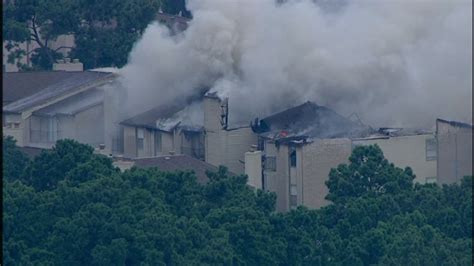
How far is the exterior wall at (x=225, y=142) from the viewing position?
47688 millimetres

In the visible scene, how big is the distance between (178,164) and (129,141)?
491cm

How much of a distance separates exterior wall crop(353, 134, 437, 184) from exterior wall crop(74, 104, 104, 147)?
20.8 feet

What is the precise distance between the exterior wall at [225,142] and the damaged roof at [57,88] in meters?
4.28

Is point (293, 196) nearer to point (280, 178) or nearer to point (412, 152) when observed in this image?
point (280, 178)

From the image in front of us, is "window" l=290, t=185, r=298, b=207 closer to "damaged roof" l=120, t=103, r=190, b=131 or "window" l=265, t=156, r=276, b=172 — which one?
"window" l=265, t=156, r=276, b=172

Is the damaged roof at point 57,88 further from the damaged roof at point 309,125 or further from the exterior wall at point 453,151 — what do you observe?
the exterior wall at point 453,151

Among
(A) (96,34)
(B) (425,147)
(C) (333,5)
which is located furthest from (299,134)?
(A) (96,34)

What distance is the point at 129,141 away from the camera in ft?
166

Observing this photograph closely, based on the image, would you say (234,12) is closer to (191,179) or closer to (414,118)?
A: (414,118)

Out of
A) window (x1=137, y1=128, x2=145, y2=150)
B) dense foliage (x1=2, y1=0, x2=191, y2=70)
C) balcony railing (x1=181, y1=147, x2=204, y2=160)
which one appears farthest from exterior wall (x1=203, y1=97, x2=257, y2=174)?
dense foliage (x1=2, y1=0, x2=191, y2=70)

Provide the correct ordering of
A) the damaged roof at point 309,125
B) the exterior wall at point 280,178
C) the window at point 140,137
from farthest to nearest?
the window at point 140,137 → the damaged roof at point 309,125 → the exterior wall at point 280,178

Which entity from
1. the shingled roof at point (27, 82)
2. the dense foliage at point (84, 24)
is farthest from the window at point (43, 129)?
the dense foliage at point (84, 24)

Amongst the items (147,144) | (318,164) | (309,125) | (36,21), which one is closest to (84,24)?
(36,21)

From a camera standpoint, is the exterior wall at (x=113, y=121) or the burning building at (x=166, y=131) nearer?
the burning building at (x=166, y=131)
